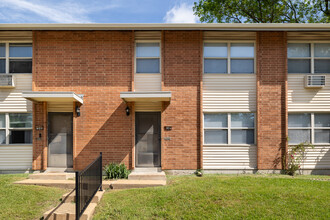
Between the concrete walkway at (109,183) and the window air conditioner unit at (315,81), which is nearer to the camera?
the concrete walkway at (109,183)

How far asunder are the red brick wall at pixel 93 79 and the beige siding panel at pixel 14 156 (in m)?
0.43

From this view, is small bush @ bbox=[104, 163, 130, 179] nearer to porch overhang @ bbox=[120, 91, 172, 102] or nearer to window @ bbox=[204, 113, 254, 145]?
porch overhang @ bbox=[120, 91, 172, 102]

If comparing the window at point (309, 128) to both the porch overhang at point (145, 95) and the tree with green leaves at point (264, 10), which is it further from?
the tree with green leaves at point (264, 10)

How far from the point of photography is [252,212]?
4812mm

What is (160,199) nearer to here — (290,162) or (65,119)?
(65,119)

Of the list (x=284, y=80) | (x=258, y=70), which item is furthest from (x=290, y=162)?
(x=258, y=70)

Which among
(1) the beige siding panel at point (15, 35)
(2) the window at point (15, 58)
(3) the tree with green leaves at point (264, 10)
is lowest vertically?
(2) the window at point (15, 58)

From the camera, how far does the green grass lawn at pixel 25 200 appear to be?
4926 millimetres

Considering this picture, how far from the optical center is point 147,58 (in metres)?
8.39

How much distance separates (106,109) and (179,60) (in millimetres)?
3482

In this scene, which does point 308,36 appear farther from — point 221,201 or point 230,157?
point 221,201

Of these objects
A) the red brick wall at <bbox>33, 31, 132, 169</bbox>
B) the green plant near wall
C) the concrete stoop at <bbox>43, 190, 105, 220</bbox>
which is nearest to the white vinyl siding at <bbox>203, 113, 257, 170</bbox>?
the green plant near wall

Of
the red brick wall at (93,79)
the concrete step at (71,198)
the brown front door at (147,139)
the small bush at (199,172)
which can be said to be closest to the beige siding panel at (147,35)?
the red brick wall at (93,79)

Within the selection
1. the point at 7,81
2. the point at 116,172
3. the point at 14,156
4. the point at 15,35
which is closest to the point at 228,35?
the point at 116,172
